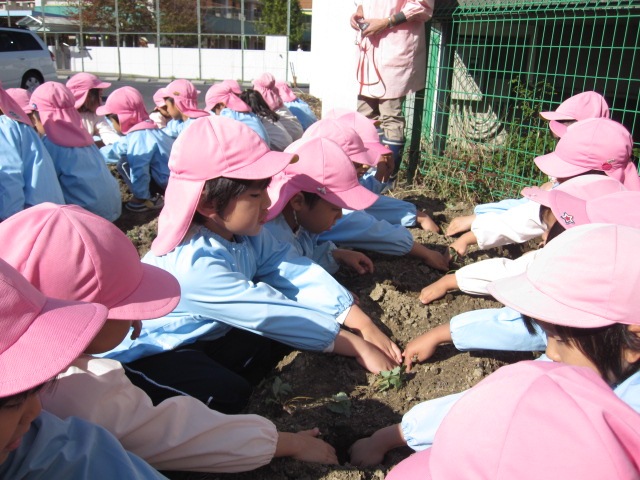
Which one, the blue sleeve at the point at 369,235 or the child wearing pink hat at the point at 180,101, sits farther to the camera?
the child wearing pink hat at the point at 180,101

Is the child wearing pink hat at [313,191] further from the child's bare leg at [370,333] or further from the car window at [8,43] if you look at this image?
the car window at [8,43]

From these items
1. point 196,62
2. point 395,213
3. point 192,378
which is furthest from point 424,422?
point 196,62

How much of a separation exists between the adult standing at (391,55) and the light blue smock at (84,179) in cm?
229

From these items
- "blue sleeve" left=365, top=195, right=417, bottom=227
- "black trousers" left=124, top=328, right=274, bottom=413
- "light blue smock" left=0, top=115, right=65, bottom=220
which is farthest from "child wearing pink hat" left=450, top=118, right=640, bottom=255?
"light blue smock" left=0, top=115, right=65, bottom=220

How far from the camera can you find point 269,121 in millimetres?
7215

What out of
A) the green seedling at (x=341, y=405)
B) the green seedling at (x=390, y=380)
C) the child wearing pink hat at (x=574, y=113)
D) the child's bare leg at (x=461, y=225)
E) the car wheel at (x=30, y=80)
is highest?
the child wearing pink hat at (x=574, y=113)

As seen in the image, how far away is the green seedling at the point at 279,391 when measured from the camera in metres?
2.35

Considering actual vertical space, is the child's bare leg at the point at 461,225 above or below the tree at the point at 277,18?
below

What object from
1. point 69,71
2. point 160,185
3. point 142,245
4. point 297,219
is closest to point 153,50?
point 69,71

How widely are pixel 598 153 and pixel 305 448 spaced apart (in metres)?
2.31

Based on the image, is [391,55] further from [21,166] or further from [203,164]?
[203,164]

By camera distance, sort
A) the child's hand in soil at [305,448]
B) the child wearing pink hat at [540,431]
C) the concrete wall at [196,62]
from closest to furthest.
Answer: the child wearing pink hat at [540,431]
the child's hand in soil at [305,448]
the concrete wall at [196,62]

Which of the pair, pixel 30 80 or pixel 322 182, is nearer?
pixel 322 182

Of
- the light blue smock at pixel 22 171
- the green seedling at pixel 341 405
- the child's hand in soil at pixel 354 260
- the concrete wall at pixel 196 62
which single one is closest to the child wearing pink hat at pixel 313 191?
the child's hand in soil at pixel 354 260
